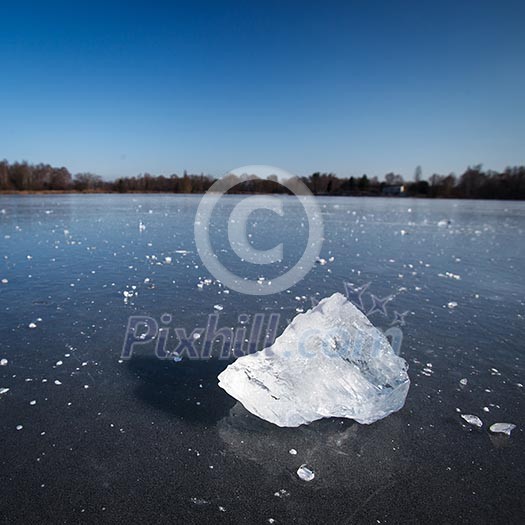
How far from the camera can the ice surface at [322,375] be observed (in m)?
2.62

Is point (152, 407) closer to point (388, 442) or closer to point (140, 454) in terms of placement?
point (140, 454)

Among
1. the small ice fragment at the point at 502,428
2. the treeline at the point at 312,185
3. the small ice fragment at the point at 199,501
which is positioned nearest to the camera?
the small ice fragment at the point at 199,501

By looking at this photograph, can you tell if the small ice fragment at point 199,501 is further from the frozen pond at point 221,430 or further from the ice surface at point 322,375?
the ice surface at point 322,375

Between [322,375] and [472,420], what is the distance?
125 centimetres

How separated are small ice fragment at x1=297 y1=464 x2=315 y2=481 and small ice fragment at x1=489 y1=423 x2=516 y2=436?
1.52 meters

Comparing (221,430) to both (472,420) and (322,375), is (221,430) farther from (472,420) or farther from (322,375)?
(472,420)

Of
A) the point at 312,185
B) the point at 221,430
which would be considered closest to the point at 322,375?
the point at 221,430

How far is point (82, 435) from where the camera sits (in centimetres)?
244

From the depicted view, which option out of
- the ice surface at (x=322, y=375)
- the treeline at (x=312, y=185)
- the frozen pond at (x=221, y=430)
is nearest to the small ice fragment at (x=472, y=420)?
the frozen pond at (x=221, y=430)

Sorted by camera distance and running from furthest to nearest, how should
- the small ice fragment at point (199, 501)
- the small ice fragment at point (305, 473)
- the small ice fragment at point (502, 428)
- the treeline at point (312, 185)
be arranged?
the treeline at point (312, 185) < the small ice fragment at point (502, 428) < the small ice fragment at point (305, 473) < the small ice fragment at point (199, 501)

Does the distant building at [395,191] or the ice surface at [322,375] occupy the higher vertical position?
the distant building at [395,191]

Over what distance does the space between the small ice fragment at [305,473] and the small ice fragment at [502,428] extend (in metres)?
1.52

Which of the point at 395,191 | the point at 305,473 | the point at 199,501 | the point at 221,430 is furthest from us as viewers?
the point at 395,191

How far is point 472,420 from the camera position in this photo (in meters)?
2.72
